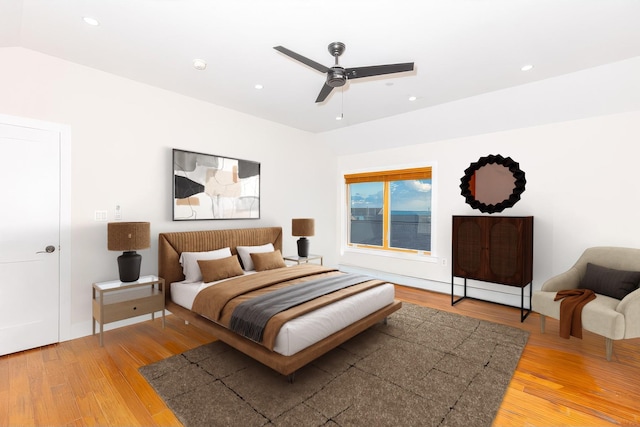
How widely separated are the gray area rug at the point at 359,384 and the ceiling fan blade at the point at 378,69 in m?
2.48

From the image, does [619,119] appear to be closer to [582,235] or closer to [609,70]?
[609,70]

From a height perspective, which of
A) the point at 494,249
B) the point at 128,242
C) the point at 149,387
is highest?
the point at 128,242

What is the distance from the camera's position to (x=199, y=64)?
3.04m

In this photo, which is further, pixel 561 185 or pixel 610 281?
pixel 561 185

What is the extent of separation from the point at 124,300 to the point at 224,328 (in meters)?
1.36

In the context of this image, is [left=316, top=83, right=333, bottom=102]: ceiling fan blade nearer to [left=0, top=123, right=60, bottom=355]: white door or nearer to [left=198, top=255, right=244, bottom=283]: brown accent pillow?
[left=198, top=255, right=244, bottom=283]: brown accent pillow

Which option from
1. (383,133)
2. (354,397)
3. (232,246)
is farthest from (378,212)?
(354,397)

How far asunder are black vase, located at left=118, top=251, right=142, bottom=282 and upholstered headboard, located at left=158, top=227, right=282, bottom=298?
37cm

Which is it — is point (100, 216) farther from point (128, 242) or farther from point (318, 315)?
point (318, 315)

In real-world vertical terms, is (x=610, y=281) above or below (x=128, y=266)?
below

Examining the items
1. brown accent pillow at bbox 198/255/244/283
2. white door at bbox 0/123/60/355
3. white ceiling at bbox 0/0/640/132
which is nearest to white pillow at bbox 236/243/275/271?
brown accent pillow at bbox 198/255/244/283

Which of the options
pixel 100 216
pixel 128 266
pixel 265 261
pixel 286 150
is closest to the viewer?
pixel 128 266

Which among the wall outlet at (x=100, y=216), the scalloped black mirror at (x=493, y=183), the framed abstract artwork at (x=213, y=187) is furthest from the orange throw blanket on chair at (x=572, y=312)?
the wall outlet at (x=100, y=216)

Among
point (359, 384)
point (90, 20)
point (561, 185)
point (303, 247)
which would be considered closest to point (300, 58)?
point (90, 20)
